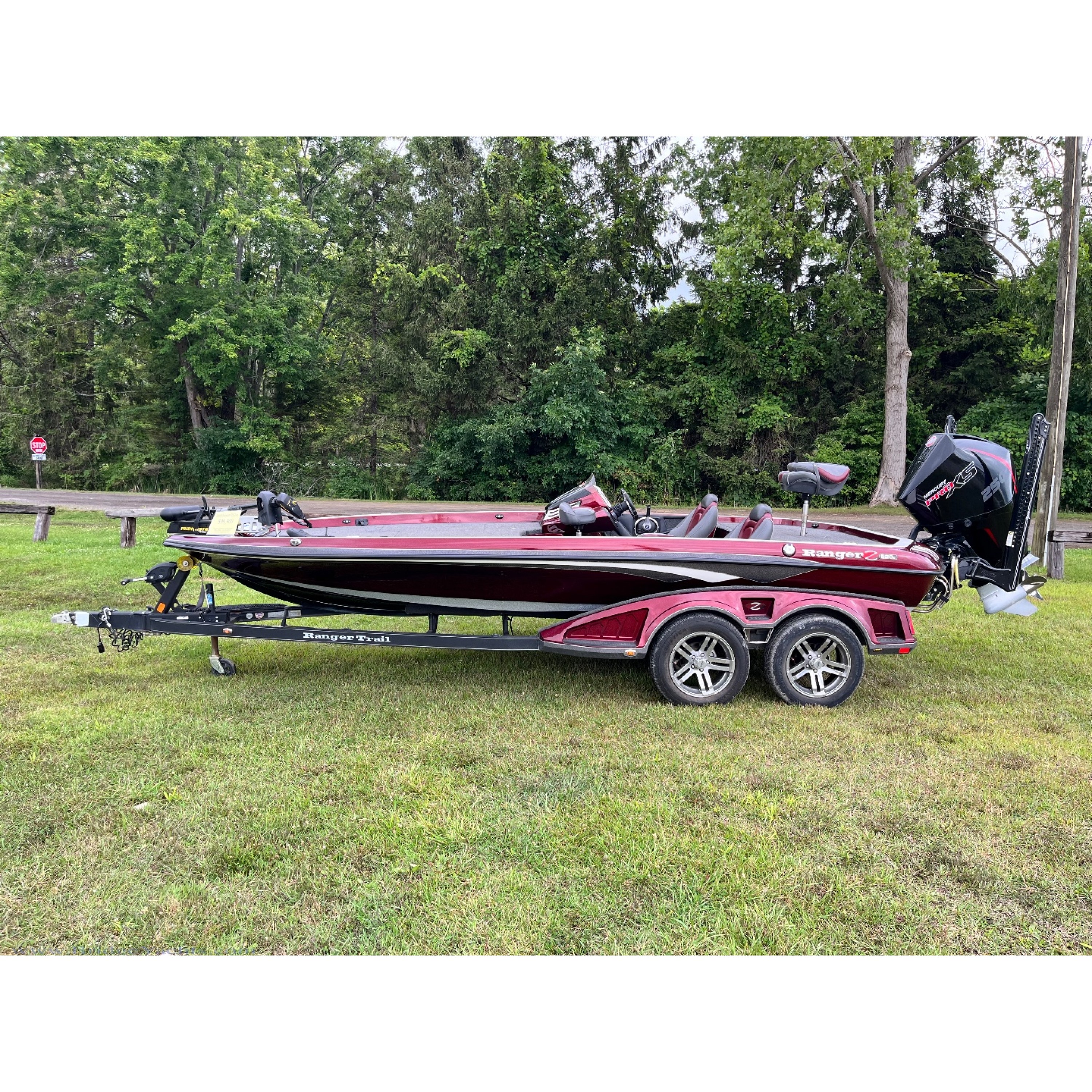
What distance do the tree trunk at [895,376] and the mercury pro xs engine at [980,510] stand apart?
545 inches

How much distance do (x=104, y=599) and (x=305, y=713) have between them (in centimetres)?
386

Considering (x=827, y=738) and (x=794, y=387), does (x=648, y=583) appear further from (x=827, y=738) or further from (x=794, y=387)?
(x=794, y=387)

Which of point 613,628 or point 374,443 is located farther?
point 374,443

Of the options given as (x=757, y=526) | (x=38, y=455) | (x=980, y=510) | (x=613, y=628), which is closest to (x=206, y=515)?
(x=613, y=628)

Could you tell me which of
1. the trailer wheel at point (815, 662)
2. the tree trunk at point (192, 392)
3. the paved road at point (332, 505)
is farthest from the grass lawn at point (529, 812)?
the tree trunk at point (192, 392)

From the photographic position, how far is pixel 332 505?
18.6m

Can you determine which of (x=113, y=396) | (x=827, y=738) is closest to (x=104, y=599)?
(x=827, y=738)

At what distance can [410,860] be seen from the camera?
2.79m

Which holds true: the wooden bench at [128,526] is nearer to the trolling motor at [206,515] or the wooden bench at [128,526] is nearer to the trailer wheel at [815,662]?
the trolling motor at [206,515]

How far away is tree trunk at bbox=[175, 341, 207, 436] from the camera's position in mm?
24031

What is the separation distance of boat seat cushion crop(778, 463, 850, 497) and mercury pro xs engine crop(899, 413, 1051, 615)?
519mm

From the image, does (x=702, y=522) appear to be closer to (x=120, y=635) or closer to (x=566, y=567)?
(x=566, y=567)

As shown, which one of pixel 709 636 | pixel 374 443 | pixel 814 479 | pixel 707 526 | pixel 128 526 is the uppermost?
pixel 374 443

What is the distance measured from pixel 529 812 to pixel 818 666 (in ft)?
7.25
